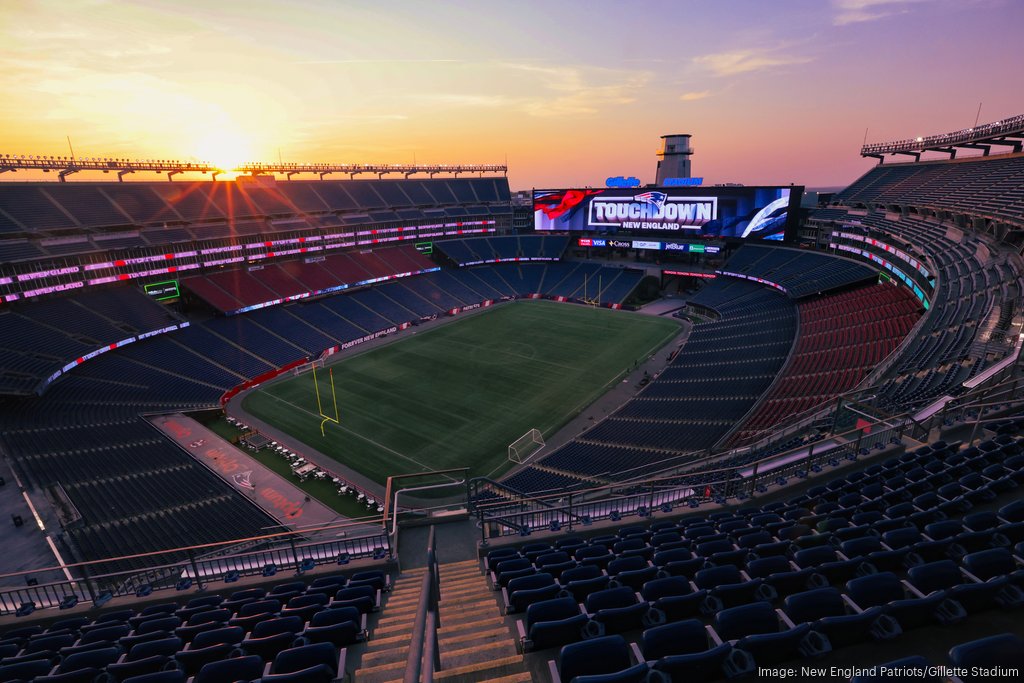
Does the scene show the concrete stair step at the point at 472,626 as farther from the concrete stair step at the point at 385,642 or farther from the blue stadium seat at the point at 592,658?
the blue stadium seat at the point at 592,658

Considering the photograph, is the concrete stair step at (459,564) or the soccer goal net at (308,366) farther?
the soccer goal net at (308,366)

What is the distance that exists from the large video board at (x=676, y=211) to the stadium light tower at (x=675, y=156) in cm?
2533

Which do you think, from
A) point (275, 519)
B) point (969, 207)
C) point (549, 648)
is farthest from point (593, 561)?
point (969, 207)

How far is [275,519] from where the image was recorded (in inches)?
1012

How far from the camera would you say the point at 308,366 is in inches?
1924

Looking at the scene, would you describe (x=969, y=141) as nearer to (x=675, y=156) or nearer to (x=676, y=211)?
(x=676, y=211)

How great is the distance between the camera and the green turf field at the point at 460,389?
3372cm

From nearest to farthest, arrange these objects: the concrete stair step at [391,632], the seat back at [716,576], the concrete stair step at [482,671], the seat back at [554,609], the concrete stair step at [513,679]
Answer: the concrete stair step at [513,679] < the concrete stair step at [482,671] < the seat back at [554,609] < the seat back at [716,576] < the concrete stair step at [391,632]

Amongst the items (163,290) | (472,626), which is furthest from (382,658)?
(163,290)

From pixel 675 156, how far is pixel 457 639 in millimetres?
103368

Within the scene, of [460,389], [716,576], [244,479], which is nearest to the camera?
[716,576]

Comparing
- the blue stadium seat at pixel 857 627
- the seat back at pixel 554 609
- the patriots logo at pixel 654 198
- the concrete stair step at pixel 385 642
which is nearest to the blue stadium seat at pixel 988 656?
the blue stadium seat at pixel 857 627

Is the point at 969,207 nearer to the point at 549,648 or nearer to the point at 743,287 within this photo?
the point at 743,287

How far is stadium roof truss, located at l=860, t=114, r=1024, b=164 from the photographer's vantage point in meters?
46.7
